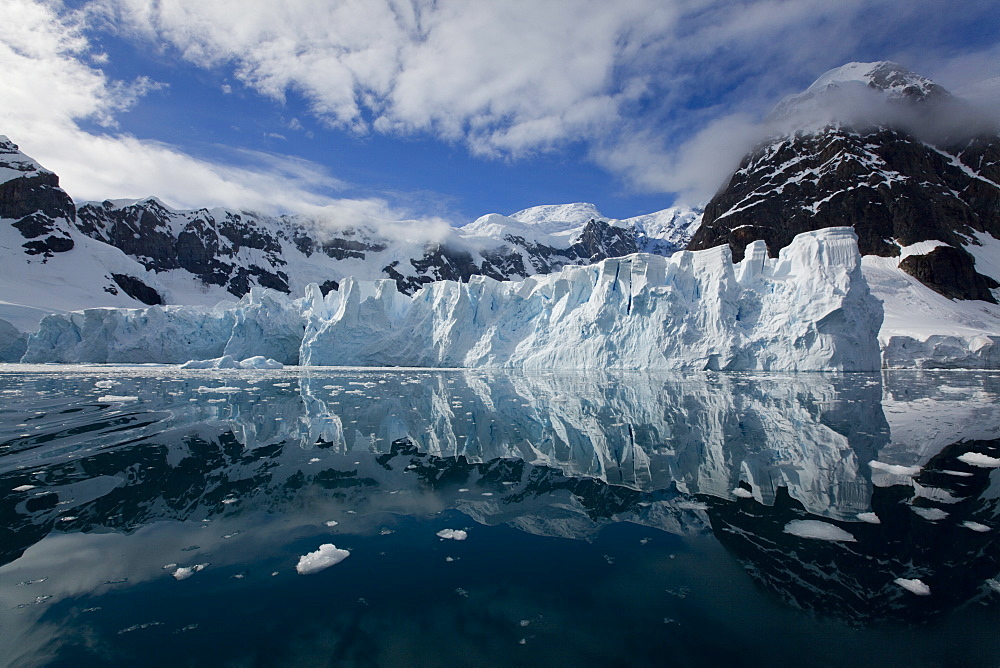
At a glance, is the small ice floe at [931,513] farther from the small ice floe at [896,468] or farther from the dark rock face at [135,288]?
the dark rock face at [135,288]

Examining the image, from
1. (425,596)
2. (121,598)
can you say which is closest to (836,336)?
(425,596)

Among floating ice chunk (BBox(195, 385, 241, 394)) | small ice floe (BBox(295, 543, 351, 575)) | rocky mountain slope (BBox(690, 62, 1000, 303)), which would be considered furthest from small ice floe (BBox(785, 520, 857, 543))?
rocky mountain slope (BBox(690, 62, 1000, 303))

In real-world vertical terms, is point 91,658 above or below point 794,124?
below

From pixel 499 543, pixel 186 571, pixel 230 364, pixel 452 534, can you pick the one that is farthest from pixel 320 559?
pixel 230 364

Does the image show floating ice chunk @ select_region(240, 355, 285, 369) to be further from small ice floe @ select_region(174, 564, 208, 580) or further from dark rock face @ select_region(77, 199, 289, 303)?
dark rock face @ select_region(77, 199, 289, 303)

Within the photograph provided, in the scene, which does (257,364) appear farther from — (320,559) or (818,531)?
(818,531)

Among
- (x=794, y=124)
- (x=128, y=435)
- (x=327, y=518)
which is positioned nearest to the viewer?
(x=327, y=518)

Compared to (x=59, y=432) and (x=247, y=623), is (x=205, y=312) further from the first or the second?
(x=247, y=623)
